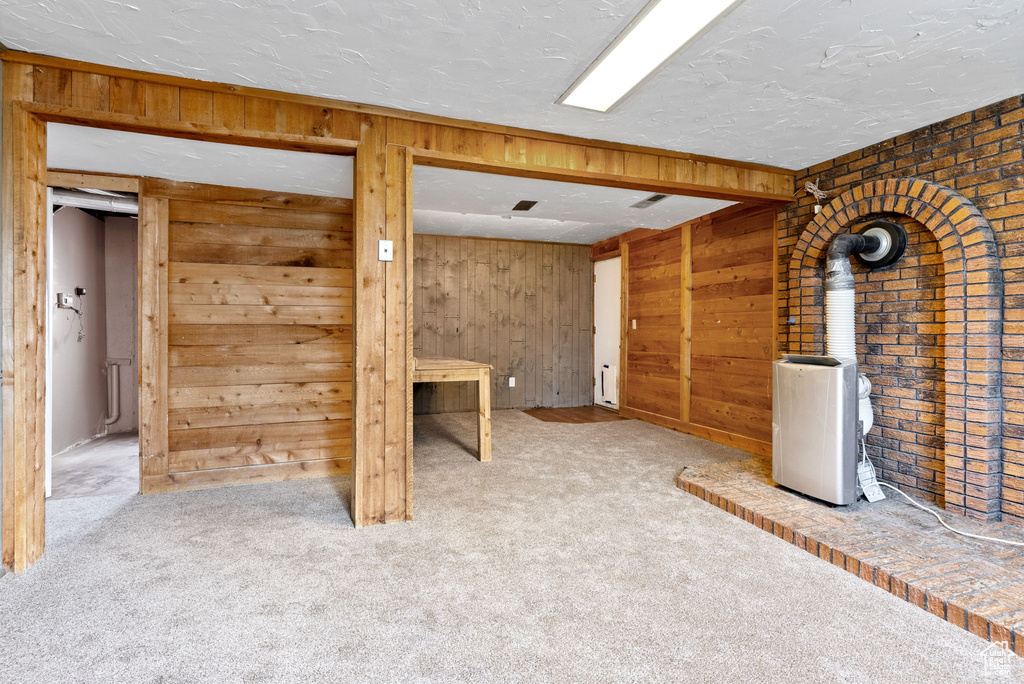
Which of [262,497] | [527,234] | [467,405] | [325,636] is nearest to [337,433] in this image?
[262,497]

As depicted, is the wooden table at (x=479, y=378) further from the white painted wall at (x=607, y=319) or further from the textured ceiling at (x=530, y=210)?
the white painted wall at (x=607, y=319)

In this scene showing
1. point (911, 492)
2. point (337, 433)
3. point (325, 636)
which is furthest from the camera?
point (337, 433)

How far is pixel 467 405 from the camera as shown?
20.1 feet

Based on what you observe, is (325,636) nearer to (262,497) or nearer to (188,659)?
(188,659)

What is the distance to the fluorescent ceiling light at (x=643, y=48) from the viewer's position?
177cm

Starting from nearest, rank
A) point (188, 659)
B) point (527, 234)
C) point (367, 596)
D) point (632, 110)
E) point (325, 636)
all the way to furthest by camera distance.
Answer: point (188, 659) < point (325, 636) < point (367, 596) < point (632, 110) < point (527, 234)

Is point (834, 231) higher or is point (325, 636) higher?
point (834, 231)

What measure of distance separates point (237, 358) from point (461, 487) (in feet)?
5.63

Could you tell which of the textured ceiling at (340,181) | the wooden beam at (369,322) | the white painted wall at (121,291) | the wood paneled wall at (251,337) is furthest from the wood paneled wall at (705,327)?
the white painted wall at (121,291)

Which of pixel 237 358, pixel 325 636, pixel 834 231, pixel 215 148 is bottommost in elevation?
pixel 325 636

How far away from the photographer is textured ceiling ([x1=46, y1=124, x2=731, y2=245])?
8.69 ft

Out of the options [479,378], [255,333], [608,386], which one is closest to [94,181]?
[255,333]

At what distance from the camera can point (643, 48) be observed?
2008 mm

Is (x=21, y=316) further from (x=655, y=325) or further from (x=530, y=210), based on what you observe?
(x=655, y=325)
